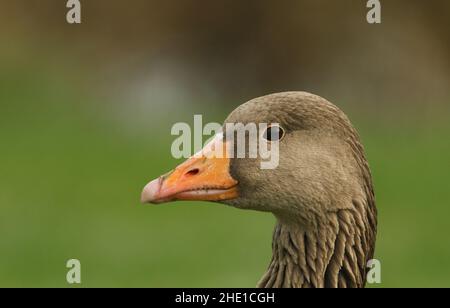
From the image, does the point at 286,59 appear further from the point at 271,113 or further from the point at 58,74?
the point at 271,113

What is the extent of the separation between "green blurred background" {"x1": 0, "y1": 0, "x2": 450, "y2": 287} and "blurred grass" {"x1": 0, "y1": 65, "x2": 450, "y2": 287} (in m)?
0.04

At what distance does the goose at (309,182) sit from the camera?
17.3ft

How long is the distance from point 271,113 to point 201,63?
11.8 meters

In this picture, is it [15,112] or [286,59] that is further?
[15,112]

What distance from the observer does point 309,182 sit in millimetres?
5285

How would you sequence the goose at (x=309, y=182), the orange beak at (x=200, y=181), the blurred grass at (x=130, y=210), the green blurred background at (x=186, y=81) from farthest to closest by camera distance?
the green blurred background at (x=186, y=81), the blurred grass at (x=130, y=210), the goose at (x=309, y=182), the orange beak at (x=200, y=181)

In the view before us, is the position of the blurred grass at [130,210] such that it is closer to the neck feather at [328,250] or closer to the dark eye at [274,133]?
the neck feather at [328,250]

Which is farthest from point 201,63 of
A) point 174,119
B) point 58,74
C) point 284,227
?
point 284,227

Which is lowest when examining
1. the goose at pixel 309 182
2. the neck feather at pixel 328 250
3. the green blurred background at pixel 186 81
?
the neck feather at pixel 328 250

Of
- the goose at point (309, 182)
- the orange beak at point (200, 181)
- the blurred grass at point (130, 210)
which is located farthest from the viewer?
the blurred grass at point (130, 210)

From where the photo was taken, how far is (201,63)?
1698cm

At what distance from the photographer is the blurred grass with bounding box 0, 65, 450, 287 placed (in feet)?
36.0

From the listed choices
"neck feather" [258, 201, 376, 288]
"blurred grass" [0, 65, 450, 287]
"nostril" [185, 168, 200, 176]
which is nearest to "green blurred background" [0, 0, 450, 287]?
"blurred grass" [0, 65, 450, 287]

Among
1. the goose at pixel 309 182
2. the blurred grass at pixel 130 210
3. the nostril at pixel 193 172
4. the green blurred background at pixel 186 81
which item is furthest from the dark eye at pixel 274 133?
the green blurred background at pixel 186 81
